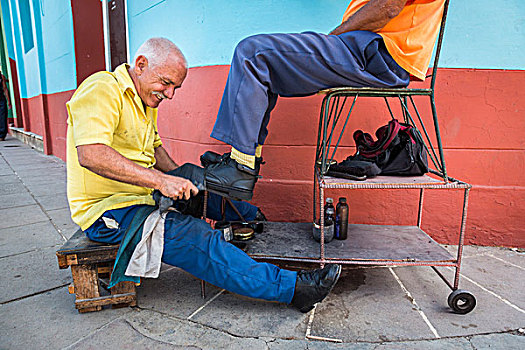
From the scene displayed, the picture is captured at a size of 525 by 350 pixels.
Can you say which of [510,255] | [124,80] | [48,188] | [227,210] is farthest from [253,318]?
[48,188]

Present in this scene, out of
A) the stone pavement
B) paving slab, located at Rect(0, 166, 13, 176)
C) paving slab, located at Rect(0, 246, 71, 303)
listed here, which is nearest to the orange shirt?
the stone pavement

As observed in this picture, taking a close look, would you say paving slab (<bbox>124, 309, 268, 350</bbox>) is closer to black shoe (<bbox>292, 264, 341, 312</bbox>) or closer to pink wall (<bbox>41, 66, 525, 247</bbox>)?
black shoe (<bbox>292, 264, 341, 312</bbox>)

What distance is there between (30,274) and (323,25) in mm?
2692

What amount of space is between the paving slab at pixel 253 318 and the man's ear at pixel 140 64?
1358mm

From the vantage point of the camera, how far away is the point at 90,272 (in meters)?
1.83

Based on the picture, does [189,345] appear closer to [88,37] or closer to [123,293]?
[123,293]

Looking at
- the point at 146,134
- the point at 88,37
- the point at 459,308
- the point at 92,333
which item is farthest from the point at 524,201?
the point at 88,37

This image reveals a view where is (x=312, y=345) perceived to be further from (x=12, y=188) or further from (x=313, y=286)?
(x=12, y=188)

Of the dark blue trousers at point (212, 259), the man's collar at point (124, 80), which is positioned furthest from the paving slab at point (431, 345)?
the man's collar at point (124, 80)

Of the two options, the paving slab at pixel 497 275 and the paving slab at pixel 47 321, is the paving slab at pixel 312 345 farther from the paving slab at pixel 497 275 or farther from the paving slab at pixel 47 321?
the paving slab at pixel 497 275

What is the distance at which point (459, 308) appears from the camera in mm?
1881

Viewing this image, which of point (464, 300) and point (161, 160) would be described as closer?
point (464, 300)

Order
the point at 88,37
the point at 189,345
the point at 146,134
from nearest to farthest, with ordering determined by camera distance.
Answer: the point at 189,345, the point at 146,134, the point at 88,37

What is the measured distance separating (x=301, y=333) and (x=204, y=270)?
57 centimetres
